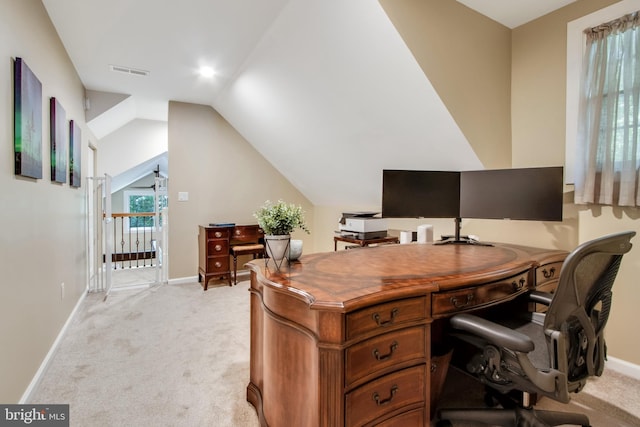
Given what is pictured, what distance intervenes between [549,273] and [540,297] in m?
0.35

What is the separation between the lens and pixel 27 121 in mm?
1849

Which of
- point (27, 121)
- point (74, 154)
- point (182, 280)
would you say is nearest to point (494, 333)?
point (27, 121)

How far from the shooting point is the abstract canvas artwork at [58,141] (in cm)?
239

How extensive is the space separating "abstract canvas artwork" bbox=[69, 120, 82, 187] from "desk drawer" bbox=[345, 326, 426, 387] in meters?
3.15

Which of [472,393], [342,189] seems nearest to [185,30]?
[342,189]

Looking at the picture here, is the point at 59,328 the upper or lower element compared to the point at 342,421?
lower

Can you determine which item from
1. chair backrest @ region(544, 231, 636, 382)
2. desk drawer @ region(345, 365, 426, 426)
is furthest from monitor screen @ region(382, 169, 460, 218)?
desk drawer @ region(345, 365, 426, 426)

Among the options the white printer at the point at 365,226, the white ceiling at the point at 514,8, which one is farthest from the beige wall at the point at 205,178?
the white ceiling at the point at 514,8

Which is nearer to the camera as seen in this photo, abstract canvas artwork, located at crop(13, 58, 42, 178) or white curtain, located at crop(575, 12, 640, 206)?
abstract canvas artwork, located at crop(13, 58, 42, 178)

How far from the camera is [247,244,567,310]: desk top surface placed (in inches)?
45.8

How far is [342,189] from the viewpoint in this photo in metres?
4.25

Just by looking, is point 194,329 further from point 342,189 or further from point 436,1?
point 436,1

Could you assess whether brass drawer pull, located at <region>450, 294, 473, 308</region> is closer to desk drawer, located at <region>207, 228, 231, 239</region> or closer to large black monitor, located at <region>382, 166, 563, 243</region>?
large black monitor, located at <region>382, 166, 563, 243</region>

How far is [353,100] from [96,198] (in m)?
3.40
